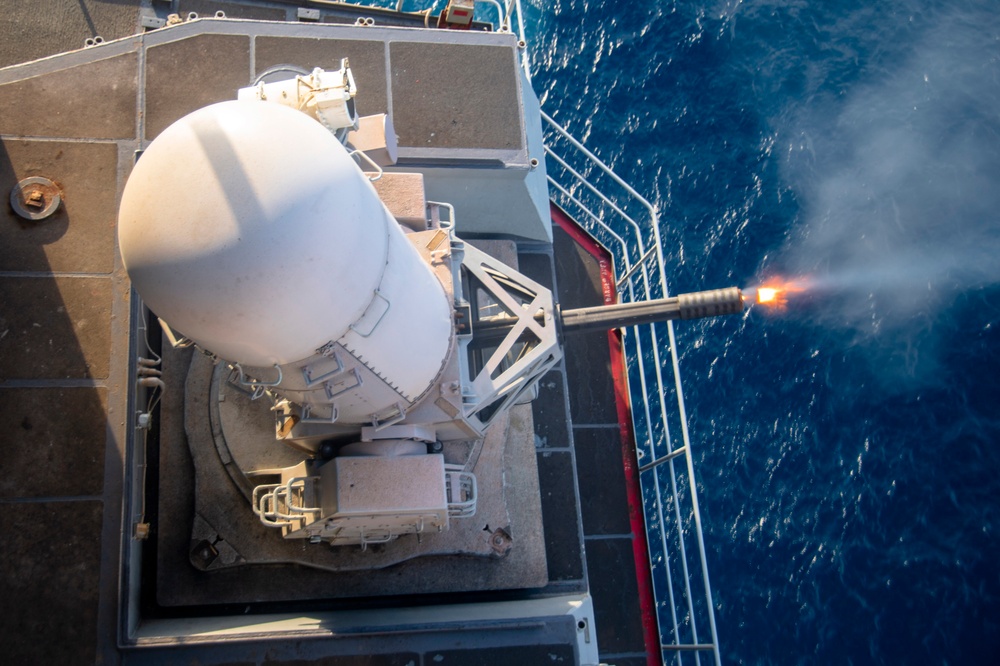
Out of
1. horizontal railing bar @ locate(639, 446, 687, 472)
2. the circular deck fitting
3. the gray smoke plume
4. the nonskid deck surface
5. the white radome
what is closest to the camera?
the white radome

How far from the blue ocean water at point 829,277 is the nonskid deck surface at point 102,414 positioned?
14.4 feet

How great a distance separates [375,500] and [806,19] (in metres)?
15.5

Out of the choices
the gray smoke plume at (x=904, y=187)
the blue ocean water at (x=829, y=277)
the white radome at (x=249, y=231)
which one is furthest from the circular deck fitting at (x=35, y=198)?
the gray smoke plume at (x=904, y=187)

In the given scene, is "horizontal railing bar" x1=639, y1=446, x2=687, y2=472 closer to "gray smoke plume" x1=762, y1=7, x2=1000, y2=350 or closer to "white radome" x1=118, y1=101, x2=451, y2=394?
"gray smoke plume" x1=762, y1=7, x2=1000, y2=350

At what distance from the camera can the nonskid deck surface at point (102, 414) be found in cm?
898

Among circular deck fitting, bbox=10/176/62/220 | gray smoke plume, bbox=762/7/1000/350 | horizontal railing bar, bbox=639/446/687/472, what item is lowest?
horizontal railing bar, bbox=639/446/687/472

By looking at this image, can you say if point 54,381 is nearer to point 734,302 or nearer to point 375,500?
point 375,500

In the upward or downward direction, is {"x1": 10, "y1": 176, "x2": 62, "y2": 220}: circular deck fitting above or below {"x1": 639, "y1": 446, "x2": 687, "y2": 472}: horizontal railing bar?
above

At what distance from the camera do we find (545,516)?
39.6ft

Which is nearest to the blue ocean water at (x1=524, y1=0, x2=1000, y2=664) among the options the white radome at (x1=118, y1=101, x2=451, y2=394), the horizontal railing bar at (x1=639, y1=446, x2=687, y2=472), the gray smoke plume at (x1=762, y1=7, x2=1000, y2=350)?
the gray smoke plume at (x1=762, y1=7, x2=1000, y2=350)

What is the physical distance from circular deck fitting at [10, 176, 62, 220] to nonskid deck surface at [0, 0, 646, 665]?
0.11 meters

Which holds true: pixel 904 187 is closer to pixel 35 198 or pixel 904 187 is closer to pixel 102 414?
pixel 102 414

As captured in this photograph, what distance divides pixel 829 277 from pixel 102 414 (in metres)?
13.2

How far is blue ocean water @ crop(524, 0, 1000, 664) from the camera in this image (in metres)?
15.2
